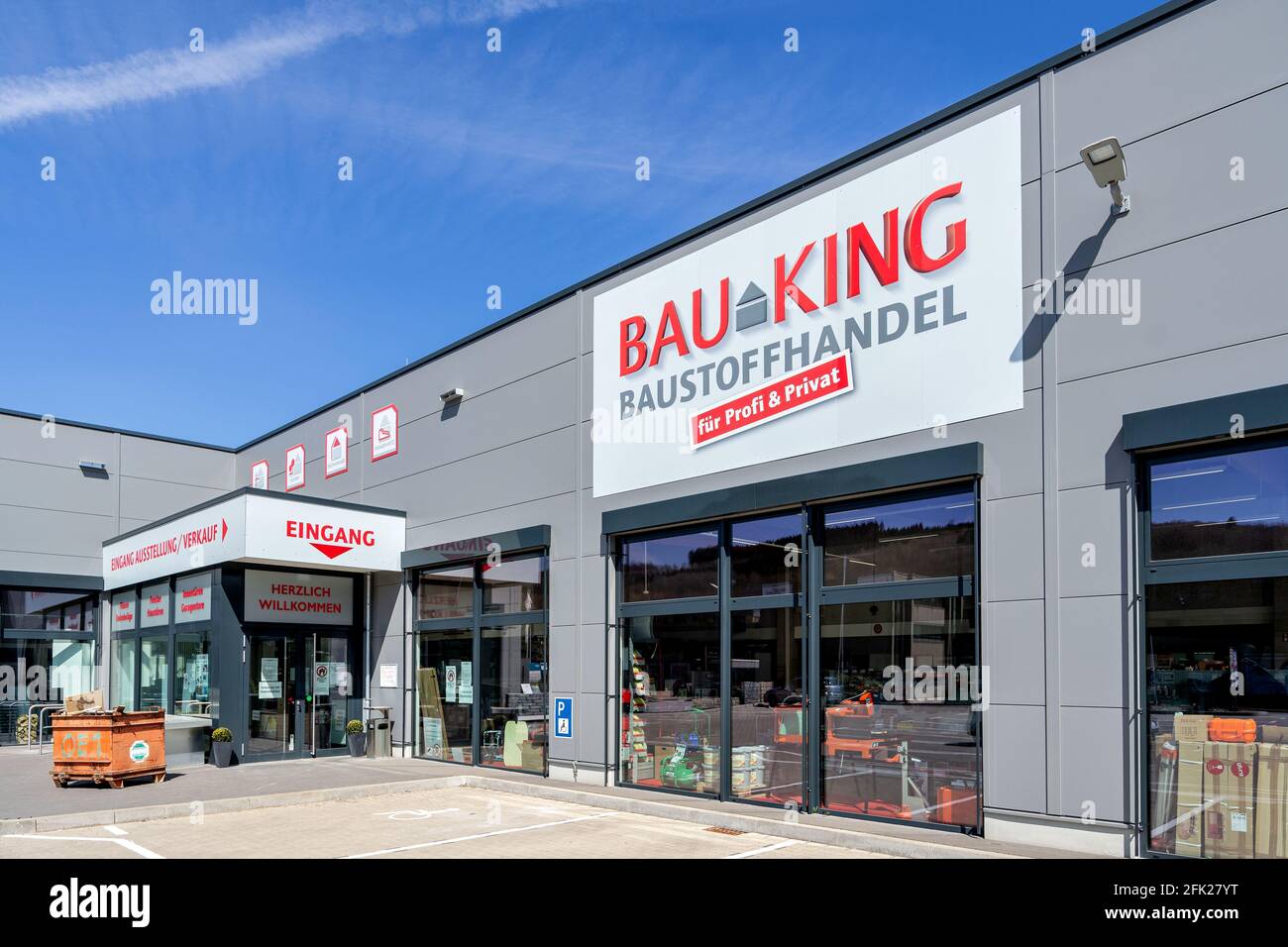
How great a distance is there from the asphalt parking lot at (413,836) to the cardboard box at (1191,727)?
303 centimetres

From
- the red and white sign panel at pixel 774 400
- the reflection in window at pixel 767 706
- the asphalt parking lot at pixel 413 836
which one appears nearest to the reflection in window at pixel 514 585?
the asphalt parking lot at pixel 413 836

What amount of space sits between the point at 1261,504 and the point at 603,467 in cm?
870

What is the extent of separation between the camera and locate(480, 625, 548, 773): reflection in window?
16.3 metres

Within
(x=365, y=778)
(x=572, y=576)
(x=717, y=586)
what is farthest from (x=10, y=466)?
(x=717, y=586)

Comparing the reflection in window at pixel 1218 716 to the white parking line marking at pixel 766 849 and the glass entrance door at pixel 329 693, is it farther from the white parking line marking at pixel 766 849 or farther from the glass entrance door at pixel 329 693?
the glass entrance door at pixel 329 693

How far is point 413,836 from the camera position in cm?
1152

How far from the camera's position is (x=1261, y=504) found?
342 inches

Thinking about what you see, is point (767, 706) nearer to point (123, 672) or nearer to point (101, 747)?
point (101, 747)

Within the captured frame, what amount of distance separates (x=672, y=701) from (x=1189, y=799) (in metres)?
6.67

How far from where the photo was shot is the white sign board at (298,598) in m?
19.0

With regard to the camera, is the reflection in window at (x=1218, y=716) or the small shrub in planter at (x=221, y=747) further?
the small shrub in planter at (x=221, y=747)

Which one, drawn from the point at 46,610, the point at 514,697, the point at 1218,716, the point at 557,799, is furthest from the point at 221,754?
the point at 1218,716
